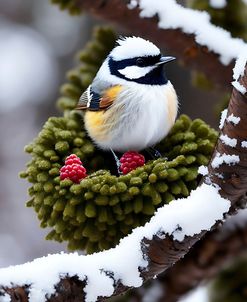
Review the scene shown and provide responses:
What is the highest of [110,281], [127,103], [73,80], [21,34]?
[21,34]

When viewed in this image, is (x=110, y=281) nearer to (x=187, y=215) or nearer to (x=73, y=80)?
(x=187, y=215)

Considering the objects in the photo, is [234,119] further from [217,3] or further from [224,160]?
[217,3]

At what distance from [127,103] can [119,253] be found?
0.26 meters

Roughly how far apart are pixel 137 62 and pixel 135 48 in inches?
0.8

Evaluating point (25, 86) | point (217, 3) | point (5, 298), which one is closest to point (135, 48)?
point (217, 3)

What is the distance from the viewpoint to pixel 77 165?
79cm

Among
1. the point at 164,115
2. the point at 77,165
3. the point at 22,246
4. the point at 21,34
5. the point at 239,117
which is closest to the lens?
the point at 239,117

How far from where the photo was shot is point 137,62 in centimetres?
91

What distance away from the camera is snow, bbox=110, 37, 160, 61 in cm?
90

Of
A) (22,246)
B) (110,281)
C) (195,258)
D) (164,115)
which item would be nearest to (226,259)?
(195,258)

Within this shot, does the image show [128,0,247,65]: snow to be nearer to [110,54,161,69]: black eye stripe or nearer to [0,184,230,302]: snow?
[110,54,161,69]: black eye stripe

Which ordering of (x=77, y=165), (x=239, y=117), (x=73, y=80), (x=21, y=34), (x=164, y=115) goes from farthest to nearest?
(x=21, y=34), (x=73, y=80), (x=164, y=115), (x=77, y=165), (x=239, y=117)

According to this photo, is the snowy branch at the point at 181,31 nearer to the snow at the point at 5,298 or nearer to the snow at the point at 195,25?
the snow at the point at 195,25

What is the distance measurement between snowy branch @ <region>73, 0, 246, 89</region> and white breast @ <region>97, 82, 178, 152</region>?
0.43 feet
